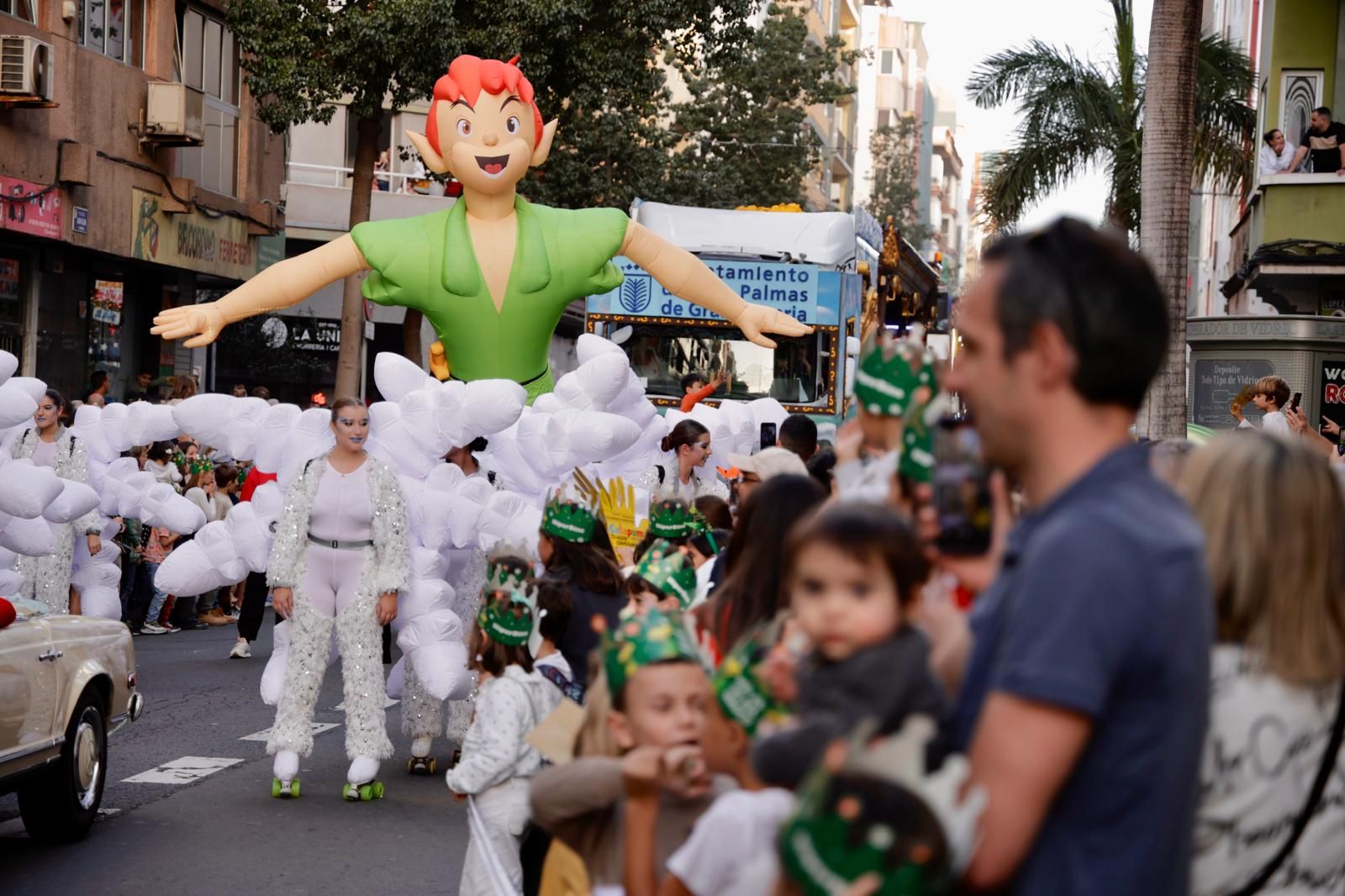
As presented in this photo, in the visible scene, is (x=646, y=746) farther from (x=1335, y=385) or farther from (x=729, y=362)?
(x=1335, y=385)

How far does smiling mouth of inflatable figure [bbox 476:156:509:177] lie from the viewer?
998cm

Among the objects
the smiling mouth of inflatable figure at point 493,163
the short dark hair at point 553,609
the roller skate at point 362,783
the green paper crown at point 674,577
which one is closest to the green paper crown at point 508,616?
the short dark hair at point 553,609

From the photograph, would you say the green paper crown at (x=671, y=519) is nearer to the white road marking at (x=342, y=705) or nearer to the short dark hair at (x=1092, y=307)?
the short dark hair at (x=1092, y=307)

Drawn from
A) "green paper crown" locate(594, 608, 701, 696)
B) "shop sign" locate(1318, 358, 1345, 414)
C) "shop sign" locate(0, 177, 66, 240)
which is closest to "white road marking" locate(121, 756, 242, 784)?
"green paper crown" locate(594, 608, 701, 696)

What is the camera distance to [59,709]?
7.63 metres

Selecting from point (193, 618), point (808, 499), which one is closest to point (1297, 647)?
point (808, 499)

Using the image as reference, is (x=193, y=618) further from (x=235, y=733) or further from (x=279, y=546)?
(x=279, y=546)

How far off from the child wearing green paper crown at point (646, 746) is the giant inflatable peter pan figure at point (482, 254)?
675 cm

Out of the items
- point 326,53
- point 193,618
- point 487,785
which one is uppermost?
point 326,53

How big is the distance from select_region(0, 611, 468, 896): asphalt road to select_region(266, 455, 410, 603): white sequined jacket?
1081 millimetres

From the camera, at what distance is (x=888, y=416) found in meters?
2.88

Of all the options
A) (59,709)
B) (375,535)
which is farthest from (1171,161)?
(59,709)

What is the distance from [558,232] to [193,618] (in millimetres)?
8579

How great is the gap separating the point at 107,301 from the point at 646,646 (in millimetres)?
22146
